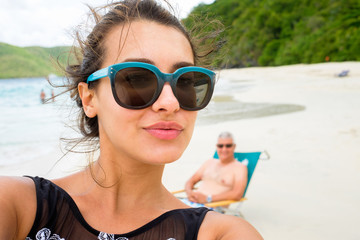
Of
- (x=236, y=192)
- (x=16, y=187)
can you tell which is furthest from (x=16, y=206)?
(x=236, y=192)

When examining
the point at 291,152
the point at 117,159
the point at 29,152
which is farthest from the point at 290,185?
the point at 29,152

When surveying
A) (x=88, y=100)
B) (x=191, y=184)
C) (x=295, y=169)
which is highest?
(x=88, y=100)

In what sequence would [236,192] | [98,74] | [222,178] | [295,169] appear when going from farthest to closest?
[295,169], [222,178], [236,192], [98,74]

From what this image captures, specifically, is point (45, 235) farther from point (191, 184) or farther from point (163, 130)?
point (191, 184)

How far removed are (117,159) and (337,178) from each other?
191 inches

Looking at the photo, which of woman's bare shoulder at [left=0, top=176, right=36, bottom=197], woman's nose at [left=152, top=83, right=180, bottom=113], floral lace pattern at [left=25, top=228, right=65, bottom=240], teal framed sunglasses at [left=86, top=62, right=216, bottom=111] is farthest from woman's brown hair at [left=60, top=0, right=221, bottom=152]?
floral lace pattern at [left=25, top=228, right=65, bottom=240]

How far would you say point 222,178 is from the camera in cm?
A: 460

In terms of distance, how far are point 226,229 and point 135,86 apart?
66cm

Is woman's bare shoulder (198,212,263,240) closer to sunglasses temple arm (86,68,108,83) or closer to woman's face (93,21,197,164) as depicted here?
woman's face (93,21,197,164)

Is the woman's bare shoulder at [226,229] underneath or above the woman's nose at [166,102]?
underneath

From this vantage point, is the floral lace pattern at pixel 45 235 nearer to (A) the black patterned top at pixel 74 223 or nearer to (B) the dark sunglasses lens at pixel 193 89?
(A) the black patterned top at pixel 74 223

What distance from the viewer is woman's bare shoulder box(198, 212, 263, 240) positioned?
1260mm

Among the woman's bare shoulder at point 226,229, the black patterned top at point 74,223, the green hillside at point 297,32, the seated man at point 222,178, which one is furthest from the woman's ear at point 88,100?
the green hillside at point 297,32

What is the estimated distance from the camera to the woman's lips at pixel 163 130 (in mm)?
1240
